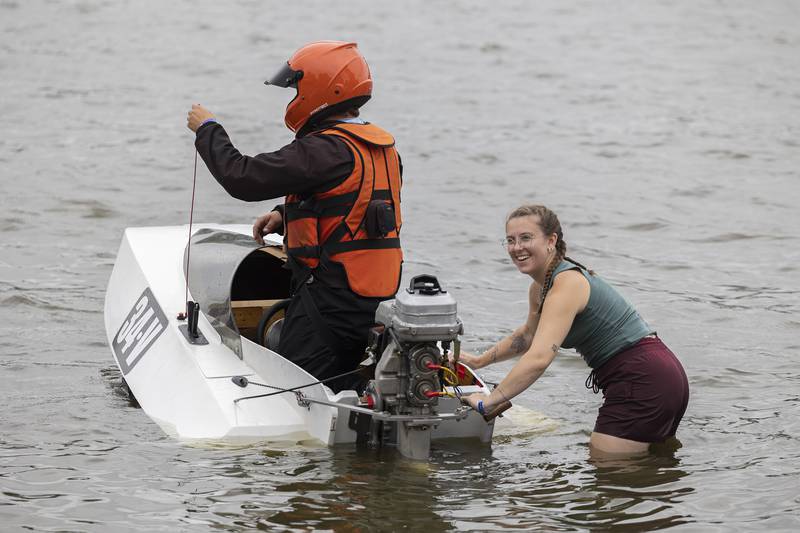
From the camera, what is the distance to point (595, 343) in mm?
6203

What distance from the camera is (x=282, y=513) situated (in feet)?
18.5

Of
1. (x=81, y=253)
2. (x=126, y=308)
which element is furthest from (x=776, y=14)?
(x=126, y=308)

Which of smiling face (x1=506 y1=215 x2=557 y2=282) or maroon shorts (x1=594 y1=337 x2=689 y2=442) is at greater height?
smiling face (x1=506 y1=215 x2=557 y2=282)

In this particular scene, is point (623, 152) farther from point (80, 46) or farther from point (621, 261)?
point (80, 46)

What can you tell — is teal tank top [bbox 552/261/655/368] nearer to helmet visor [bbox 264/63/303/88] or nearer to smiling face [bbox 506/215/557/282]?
smiling face [bbox 506/215/557/282]

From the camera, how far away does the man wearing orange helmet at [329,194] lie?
5.91 m

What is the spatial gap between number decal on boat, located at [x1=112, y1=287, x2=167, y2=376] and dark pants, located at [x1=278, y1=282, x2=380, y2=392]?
1282 mm

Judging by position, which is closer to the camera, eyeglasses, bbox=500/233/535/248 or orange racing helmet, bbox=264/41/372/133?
eyeglasses, bbox=500/233/535/248

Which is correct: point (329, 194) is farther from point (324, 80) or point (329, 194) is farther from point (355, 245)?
point (324, 80)

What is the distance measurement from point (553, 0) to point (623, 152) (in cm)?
1285

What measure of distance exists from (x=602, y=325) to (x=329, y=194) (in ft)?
4.92

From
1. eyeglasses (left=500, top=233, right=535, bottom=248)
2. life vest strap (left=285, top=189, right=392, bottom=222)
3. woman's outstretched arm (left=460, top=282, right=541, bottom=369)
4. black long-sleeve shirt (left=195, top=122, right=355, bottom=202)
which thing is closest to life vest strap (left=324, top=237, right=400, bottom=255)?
life vest strap (left=285, top=189, right=392, bottom=222)

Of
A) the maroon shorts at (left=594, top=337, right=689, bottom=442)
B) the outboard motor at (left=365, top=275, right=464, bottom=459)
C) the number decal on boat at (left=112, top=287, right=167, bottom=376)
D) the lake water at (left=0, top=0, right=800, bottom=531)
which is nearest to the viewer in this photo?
the outboard motor at (left=365, top=275, right=464, bottom=459)

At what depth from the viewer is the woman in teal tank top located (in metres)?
5.93
